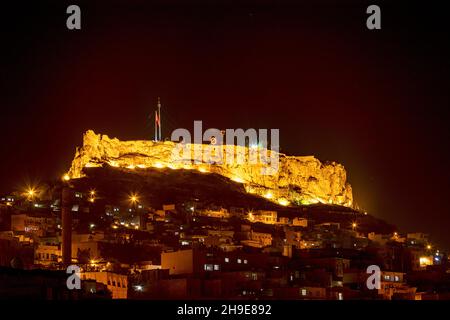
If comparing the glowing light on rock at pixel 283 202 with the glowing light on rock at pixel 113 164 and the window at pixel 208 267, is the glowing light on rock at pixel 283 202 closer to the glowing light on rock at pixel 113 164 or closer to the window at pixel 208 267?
the glowing light on rock at pixel 113 164

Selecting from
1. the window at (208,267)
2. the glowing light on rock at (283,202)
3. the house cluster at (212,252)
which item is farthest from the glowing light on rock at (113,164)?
the window at (208,267)

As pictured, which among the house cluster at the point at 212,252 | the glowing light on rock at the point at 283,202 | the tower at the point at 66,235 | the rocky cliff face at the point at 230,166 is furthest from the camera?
the rocky cliff face at the point at 230,166

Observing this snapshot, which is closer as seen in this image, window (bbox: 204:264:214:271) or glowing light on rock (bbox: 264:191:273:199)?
window (bbox: 204:264:214:271)

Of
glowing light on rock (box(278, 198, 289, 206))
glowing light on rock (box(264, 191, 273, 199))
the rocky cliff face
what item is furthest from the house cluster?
the rocky cliff face

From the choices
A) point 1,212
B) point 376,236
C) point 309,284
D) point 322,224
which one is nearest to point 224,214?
point 322,224

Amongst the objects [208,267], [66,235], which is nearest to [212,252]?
[208,267]

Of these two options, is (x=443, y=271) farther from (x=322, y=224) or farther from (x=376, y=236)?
(x=322, y=224)

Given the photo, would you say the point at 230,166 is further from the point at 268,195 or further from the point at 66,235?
the point at 66,235

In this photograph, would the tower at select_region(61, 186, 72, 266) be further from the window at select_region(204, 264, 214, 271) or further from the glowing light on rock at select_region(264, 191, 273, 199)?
the glowing light on rock at select_region(264, 191, 273, 199)
